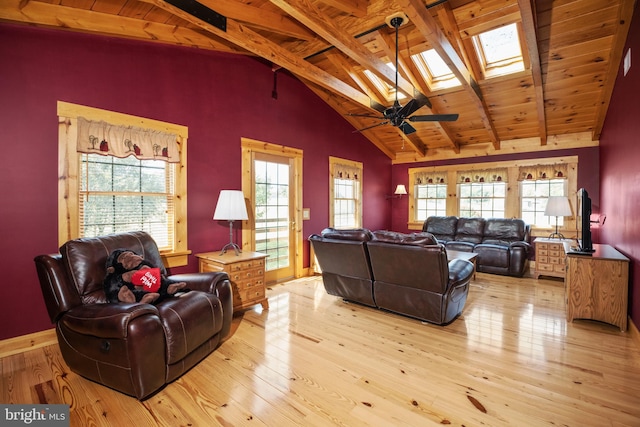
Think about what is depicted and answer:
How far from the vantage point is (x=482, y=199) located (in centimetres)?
672

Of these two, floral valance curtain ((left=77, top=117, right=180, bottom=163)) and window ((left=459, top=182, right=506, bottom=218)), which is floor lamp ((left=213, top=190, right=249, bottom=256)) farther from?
window ((left=459, top=182, right=506, bottom=218))

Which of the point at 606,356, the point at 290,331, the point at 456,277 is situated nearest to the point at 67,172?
the point at 290,331

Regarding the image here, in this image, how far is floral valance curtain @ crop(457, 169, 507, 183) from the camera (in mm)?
6379

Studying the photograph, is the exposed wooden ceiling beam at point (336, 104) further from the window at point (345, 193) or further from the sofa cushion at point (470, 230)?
the sofa cushion at point (470, 230)

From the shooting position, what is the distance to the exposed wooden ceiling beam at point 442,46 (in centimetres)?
304

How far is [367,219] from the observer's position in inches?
283

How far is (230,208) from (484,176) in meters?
5.54

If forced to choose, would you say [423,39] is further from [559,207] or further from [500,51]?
[559,207]

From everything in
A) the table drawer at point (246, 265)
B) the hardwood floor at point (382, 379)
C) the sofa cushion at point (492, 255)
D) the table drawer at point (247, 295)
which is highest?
the table drawer at point (246, 265)

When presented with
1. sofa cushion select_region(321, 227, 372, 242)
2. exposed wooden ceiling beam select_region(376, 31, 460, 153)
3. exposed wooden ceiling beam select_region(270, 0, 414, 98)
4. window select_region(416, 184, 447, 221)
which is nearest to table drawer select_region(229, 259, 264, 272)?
sofa cushion select_region(321, 227, 372, 242)

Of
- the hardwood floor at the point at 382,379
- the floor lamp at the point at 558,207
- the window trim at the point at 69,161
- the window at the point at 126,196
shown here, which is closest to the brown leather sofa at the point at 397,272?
the hardwood floor at the point at 382,379

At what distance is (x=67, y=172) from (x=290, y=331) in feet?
8.75

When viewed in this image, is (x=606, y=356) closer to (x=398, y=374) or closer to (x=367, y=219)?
(x=398, y=374)

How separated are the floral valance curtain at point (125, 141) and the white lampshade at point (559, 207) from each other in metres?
5.75
